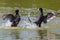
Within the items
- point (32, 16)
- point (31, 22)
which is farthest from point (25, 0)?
point (31, 22)

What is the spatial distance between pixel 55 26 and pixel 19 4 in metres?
4.31

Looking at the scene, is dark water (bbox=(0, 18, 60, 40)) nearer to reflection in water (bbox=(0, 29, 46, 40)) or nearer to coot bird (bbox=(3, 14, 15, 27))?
reflection in water (bbox=(0, 29, 46, 40))

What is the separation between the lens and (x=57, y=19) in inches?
365

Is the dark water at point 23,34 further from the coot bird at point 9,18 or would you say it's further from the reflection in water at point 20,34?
the coot bird at point 9,18

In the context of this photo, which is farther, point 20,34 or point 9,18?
point 9,18

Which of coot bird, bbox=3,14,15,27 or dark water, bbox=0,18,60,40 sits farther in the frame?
coot bird, bbox=3,14,15,27

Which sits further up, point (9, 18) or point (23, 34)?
point (9, 18)

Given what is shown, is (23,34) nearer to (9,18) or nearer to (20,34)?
(20,34)

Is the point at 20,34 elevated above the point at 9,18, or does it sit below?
below

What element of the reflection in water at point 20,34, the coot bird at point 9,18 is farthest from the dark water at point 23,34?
the coot bird at point 9,18

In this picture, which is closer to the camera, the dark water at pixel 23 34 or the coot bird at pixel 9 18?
the dark water at pixel 23 34

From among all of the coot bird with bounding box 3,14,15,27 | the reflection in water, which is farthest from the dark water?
the coot bird with bounding box 3,14,15,27

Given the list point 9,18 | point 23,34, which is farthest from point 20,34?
point 9,18

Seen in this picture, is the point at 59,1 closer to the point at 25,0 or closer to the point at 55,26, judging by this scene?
the point at 25,0
